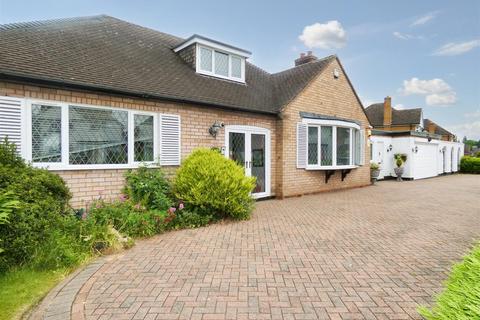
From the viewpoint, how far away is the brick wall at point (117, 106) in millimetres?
6258

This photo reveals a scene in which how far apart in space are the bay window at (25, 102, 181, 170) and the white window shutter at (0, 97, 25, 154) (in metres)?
0.16

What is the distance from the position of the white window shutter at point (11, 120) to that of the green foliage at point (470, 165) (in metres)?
33.2

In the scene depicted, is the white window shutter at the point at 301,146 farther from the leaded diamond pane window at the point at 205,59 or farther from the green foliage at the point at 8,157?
the green foliage at the point at 8,157

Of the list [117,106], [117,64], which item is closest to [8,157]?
[117,106]

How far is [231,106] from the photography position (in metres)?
9.32

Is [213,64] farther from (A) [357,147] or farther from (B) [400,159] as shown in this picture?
(B) [400,159]

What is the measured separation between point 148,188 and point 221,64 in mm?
6331

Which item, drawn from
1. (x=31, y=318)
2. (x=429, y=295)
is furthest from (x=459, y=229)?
(x=31, y=318)

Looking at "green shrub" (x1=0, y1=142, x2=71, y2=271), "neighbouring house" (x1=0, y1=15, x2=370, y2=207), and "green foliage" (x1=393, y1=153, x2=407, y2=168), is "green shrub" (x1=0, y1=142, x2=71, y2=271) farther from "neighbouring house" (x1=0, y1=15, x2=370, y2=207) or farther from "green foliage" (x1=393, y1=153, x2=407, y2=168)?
"green foliage" (x1=393, y1=153, x2=407, y2=168)

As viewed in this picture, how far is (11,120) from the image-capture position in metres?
5.73

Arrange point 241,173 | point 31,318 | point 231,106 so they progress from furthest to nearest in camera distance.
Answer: point 231,106 → point 241,173 → point 31,318

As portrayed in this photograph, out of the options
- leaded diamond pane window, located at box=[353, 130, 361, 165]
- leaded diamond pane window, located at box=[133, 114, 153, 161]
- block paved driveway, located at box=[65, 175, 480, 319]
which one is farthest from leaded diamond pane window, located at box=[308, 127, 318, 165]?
leaded diamond pane window, located at box=[133, 114, 153, 161]

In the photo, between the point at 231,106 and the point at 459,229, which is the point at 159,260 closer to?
the point at 231,106

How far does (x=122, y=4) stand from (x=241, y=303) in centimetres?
1072
